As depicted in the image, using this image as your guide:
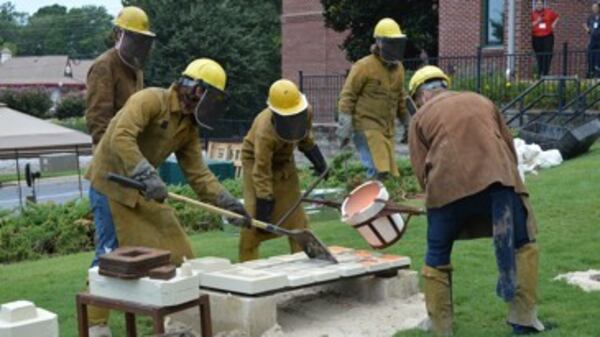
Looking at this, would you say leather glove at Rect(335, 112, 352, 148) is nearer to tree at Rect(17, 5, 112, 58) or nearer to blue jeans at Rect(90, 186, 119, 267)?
blue jeans at Rect(90, 186, 119, 267)

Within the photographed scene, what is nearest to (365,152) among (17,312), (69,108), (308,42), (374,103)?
(374,103)

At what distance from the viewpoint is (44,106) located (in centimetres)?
4684

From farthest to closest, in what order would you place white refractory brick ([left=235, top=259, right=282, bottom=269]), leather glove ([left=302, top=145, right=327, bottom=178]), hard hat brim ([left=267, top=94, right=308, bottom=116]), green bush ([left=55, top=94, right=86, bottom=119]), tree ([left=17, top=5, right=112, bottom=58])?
tree ([left=17, top=5, right=112, bottom=58]) → green bush ([left=55, top=94, right=86, bottom=119]) → leather glove ([left=302, top=145, right=327, bottom=178]) → hard hat brim ([left=267, top=94, right=308, bottom=116]) → white refractory brick ([left=235, top=259, right=282, bottom=269])

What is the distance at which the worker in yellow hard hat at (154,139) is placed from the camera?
616 cm

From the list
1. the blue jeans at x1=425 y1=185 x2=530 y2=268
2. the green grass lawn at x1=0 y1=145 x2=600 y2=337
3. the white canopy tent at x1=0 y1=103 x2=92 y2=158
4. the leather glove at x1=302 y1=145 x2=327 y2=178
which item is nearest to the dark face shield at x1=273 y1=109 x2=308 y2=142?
the leather glove at x1=302 y1=145 x2=327 y2=178

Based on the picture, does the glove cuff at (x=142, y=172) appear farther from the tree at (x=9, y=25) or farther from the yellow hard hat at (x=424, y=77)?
the tree at (x=9, y=25)

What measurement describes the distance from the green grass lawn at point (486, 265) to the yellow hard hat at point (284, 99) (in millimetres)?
1749

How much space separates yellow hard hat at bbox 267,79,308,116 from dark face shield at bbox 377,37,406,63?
280 centimetres

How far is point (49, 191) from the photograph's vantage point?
24516 millimetres

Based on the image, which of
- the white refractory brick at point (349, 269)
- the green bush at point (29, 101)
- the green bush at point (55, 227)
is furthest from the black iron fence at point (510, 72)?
the green bush at point (29, 101)

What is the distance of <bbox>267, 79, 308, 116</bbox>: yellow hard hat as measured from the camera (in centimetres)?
745

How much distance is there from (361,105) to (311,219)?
2.04 meters

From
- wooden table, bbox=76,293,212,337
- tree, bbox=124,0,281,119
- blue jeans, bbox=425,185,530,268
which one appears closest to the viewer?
wooden table, bbox=76,293,212,337

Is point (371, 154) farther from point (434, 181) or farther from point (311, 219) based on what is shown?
point (434, 181)
